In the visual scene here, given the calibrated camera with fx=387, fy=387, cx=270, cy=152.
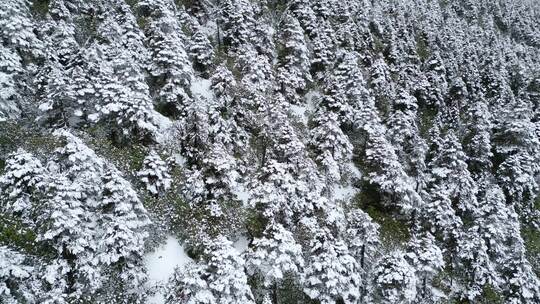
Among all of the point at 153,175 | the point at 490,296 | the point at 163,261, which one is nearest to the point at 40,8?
the point at 153,175

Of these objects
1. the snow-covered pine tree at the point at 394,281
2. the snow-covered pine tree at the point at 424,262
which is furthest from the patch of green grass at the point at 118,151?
the snow-covered pine tree at the point at 424,262

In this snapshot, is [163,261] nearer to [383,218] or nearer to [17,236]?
[17,236]

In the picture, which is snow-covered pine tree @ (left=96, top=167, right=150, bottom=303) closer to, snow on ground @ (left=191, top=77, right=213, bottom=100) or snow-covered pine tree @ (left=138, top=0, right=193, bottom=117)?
snow-covered pine tree @ (left=138, top=0, right=193, bottom=117)

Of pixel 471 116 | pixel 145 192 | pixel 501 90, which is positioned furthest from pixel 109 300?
pixel 501 90

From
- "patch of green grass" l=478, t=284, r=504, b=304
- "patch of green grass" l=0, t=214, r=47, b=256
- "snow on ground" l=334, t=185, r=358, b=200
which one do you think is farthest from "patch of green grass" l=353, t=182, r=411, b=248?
"patch of green grass" l=0, t=214, r=47, b=256

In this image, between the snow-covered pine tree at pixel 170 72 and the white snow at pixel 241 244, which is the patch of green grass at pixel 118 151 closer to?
the snow-covered pine tree at pixel 170 72

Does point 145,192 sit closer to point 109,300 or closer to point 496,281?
point 109,300

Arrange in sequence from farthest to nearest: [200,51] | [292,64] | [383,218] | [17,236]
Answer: [292,64]
[200,51]
[383,218]
[17,236]
